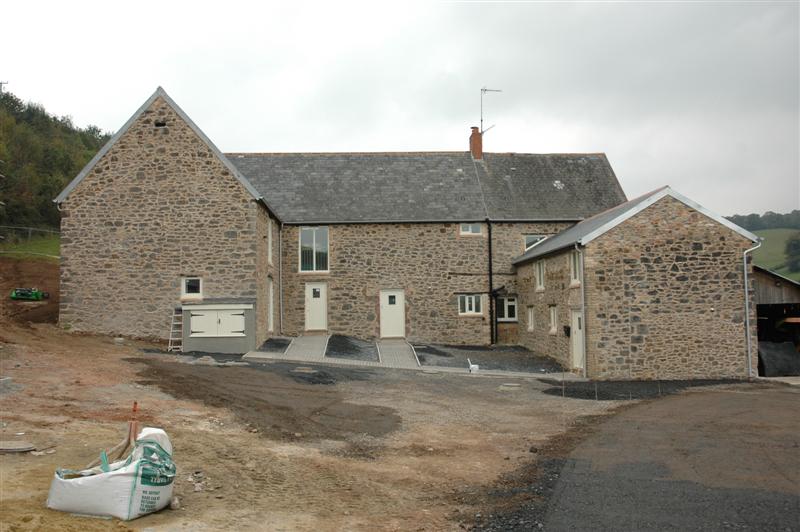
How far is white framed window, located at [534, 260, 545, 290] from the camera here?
2506cm

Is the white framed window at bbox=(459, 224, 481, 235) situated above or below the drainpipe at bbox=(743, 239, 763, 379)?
above

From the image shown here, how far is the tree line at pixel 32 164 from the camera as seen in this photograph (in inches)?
1690

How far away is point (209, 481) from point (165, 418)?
352 cm

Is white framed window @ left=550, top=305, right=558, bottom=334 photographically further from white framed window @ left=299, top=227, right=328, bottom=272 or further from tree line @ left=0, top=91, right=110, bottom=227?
tree line @ left=0, top=91, right=110, bottom=227

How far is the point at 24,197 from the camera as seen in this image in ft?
141

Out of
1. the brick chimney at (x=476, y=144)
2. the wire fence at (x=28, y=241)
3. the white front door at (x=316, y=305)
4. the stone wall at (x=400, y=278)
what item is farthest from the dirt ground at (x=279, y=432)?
the wire fence at (x=28, y=241)

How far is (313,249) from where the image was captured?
28094 millimetres

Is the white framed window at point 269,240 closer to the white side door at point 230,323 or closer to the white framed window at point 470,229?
the white side door at point 230,323

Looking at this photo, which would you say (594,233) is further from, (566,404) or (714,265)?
(566,404)

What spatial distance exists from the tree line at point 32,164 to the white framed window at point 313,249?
74.1 ft

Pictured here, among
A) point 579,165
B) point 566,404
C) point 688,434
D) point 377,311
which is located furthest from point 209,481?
point 579,165

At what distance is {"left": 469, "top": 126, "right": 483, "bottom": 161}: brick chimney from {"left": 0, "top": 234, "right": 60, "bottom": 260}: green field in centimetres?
2262

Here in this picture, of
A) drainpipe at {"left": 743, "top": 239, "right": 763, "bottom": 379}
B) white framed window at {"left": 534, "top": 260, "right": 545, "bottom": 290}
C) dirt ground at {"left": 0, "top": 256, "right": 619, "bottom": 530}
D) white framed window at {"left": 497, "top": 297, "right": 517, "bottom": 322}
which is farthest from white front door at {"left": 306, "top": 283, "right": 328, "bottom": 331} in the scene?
drainpipe at {"left": 743, "top": 239, "right": 763, "bottom": 379}

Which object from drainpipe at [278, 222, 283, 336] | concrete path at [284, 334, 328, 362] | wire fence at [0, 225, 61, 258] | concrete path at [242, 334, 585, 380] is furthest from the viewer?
wire fence at [0, 225, 61, 258]
